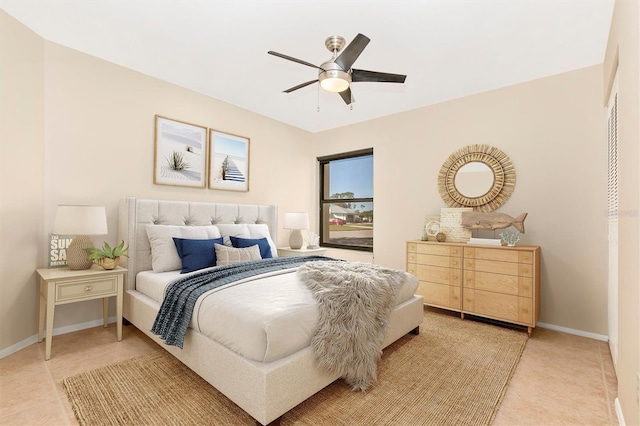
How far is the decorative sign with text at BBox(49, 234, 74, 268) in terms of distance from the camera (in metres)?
2.63

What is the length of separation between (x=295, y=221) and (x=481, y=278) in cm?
243

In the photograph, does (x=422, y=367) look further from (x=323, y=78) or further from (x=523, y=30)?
(x=523, y=30)

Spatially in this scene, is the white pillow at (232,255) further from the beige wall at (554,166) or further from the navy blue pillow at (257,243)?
the beige wall at (554,166)

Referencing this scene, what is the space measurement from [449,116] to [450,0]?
6.21 ft

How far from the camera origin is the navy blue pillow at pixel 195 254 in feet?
9.07

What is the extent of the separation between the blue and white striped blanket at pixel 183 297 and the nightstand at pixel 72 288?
0.71 metres

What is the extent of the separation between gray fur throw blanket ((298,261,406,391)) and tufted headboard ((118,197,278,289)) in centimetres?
171

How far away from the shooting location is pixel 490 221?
10.3ft

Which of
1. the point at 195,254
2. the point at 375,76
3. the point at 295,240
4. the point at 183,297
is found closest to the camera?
the point at 183,297

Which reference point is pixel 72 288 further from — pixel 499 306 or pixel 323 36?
pixel 499 306

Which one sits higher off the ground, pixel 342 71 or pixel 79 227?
pixel 342 71

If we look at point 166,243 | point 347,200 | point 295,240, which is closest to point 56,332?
point 166,243

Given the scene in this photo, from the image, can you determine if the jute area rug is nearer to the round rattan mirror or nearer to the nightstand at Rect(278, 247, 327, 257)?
the round rattan mirror

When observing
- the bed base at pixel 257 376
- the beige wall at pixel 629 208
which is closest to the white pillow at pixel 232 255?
the bed base at pixel 257 376
